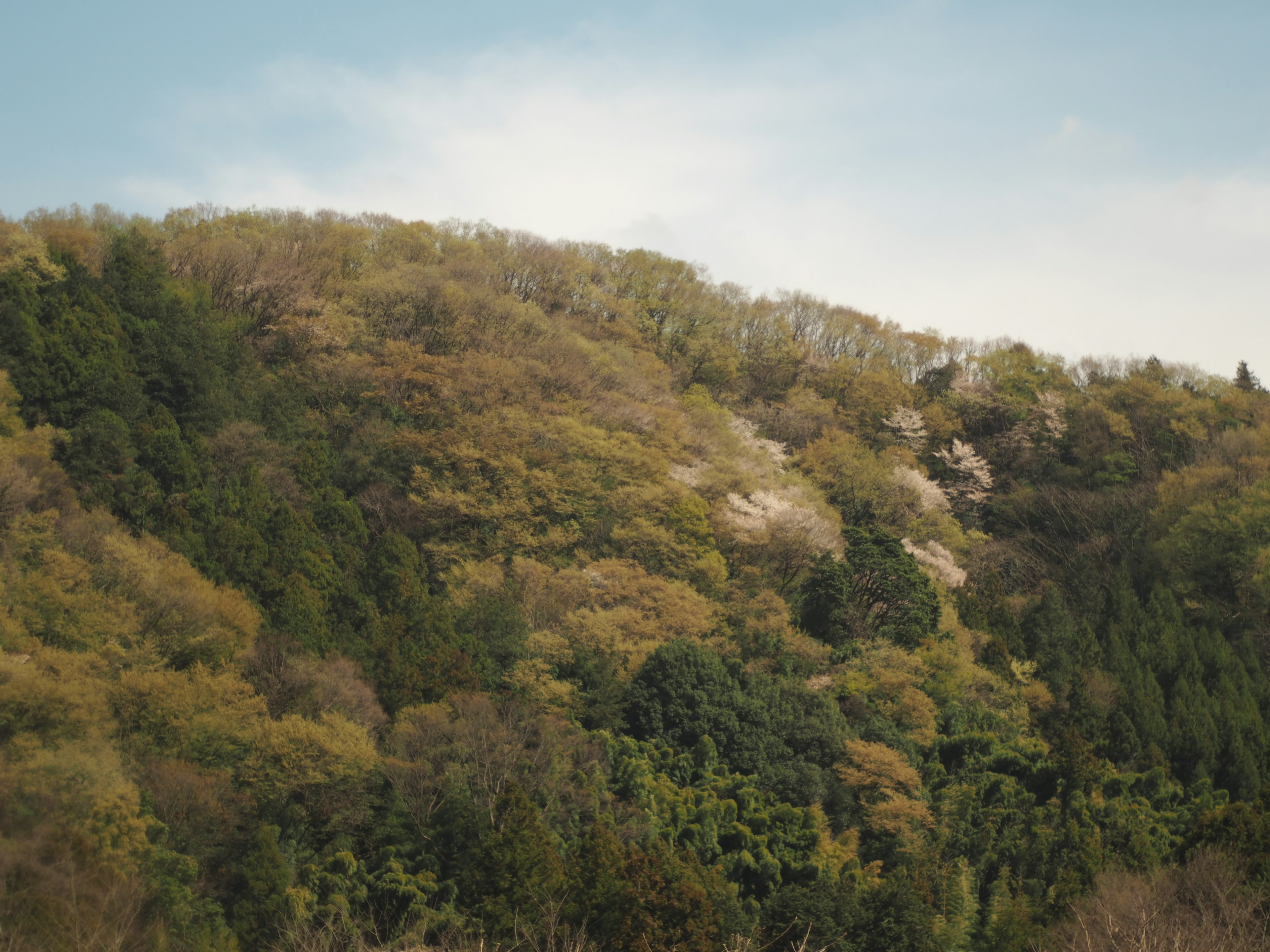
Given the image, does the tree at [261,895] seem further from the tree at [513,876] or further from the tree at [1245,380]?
the tree at [1245,380]

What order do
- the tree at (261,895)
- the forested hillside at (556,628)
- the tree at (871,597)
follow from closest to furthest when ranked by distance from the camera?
the tree at (261,895), the forested hillside at (556,628), the tree at (871,597)

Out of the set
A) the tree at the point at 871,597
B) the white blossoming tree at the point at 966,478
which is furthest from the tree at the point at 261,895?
the white blossoming tree at the point at 966,478

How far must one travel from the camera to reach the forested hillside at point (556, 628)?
22609mm

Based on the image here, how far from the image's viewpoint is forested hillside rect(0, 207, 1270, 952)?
2261 cm

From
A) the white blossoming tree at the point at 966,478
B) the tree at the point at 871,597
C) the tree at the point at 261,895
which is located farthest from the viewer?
the white blossoming tree at the point at 966,478

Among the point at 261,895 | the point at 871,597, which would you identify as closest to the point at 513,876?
the point at 261,895

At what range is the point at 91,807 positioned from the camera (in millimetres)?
20781

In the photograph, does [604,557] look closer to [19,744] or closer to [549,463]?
[549,463]

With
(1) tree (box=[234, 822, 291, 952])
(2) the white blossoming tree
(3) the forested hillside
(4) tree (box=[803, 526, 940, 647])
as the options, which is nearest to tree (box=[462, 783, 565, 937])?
(3) the forested hillside

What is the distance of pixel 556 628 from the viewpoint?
3369cm

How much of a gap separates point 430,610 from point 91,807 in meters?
12.4

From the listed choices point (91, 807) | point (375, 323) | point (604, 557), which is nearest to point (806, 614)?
point (604, 557)

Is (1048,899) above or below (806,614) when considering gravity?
below

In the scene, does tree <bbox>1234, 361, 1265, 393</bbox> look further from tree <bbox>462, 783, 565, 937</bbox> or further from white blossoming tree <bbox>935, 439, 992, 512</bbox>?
tree <bbox>462, 783, 565, 937</bbox>
